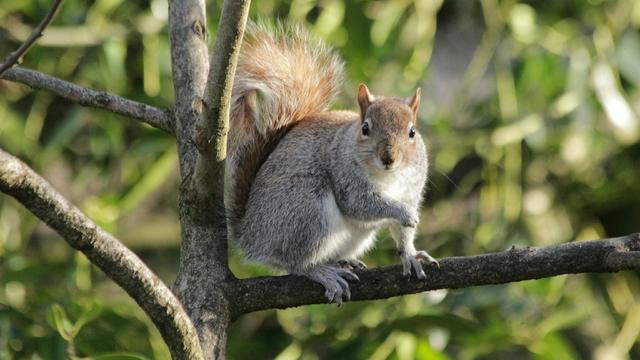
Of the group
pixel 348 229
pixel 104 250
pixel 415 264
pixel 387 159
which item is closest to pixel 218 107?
pixel 104 250

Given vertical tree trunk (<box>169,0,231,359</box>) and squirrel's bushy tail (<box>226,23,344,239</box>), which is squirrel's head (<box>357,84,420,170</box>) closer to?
squirrel's bushy tail (<box>226,23,344,239</box>)

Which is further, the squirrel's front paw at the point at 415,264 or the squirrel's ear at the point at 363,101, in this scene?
the squirrel's ear at the point at 363,101

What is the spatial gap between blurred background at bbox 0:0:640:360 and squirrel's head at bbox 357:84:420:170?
41 centimetres

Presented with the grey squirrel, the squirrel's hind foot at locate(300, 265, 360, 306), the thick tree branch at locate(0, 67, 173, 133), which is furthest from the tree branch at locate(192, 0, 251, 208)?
the grey squirrel

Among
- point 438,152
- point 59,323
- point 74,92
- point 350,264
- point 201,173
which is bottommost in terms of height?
point 438,152

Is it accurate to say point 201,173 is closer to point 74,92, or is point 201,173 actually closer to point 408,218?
point 74,92

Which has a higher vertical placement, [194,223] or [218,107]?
[218,107]

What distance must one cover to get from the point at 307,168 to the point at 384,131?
0.16m

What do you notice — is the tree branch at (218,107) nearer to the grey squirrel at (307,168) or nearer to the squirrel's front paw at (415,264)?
the squirrel's front paw at (415,264)

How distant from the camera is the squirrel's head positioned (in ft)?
6.43

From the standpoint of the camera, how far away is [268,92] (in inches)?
78.7

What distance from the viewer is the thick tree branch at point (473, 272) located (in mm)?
1449

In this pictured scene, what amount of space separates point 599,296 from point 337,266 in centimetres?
163

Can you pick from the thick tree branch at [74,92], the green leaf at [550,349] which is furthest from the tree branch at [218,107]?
the green leaf at [550,349]
